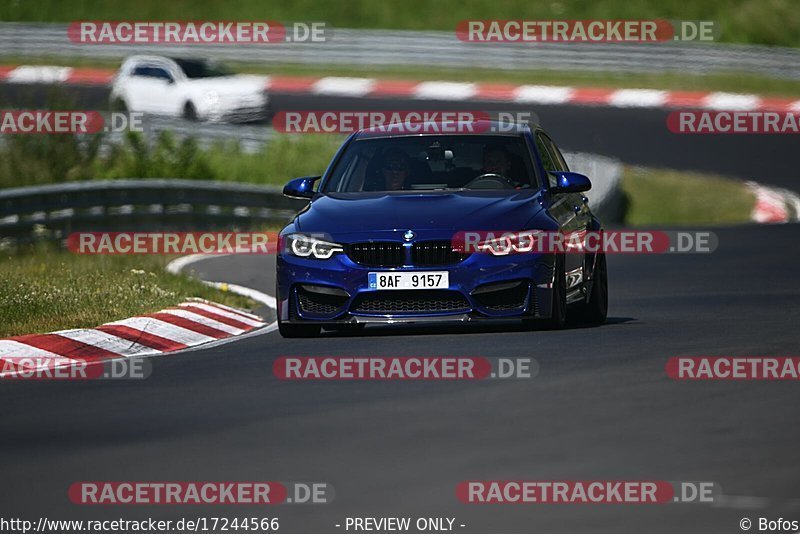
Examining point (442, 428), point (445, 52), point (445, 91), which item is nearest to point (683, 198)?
point (445, 91)

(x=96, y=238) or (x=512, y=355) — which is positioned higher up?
(x=96, y=238)

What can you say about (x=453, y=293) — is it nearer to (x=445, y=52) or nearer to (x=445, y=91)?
(x=445, y=91)

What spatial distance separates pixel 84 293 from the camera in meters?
14.3

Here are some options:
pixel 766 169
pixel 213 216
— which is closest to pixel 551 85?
pixel 766 169

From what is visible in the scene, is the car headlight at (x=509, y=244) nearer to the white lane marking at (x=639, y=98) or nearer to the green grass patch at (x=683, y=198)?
the green grass patch at (x=683, y=198)

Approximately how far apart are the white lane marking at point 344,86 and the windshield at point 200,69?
10.3 feet

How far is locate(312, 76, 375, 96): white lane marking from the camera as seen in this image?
43.2 meters

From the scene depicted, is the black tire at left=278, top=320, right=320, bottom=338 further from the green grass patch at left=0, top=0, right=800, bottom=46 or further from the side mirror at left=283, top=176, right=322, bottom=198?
the green grass patch at left=0, top=0, right=800, bottom=46

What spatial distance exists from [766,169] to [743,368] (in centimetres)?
2310

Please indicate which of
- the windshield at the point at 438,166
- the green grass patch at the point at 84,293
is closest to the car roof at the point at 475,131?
the windshield at the point at 438,166

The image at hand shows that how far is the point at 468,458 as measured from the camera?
746cm

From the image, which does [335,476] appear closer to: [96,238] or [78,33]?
[96,238]

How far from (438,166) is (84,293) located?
3.15 meters

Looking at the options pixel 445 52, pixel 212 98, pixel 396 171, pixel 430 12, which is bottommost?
pixel 396 171
